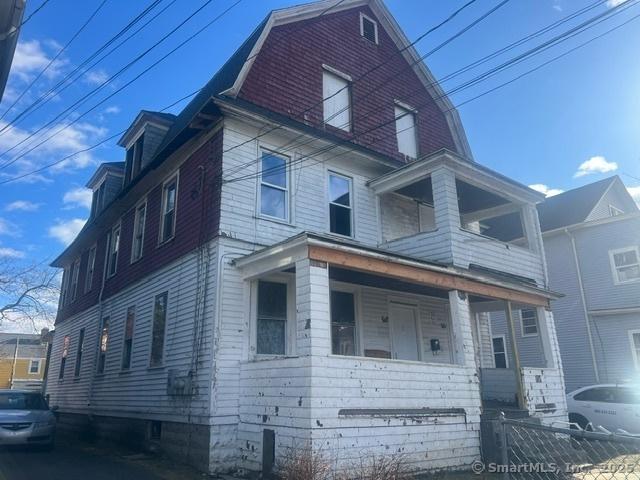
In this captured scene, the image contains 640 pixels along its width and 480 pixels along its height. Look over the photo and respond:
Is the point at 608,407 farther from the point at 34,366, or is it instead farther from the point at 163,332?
the point at 34,366

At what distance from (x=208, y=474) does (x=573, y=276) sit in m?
18.2

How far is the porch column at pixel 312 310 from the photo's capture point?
7.95 m

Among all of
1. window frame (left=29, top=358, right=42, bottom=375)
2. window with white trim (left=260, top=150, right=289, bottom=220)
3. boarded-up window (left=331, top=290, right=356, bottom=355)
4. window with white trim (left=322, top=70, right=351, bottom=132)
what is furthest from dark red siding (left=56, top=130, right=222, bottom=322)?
window frame (left=29, top=358, right=42, bottom=375)

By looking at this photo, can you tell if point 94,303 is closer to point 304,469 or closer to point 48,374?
point 48,374

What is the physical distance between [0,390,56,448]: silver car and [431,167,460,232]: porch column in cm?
1077

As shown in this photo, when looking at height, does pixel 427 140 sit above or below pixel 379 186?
above

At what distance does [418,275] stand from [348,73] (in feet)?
24.2

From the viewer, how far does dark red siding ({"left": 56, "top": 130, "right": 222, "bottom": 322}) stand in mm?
10898

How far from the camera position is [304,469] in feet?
21.4

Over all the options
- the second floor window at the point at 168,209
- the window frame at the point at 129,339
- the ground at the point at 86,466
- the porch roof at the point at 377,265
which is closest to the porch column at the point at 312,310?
the porch roof at the point at 377,265

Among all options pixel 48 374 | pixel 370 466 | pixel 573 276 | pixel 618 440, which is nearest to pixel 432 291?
pixel 370 466

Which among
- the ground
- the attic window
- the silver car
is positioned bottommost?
the ground

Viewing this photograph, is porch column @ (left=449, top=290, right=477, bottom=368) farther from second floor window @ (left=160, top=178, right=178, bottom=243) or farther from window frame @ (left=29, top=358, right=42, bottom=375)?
window frame @ (left=29, top=358, right=42, bottom=375)

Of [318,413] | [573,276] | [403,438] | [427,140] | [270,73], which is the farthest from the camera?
[573,276]
